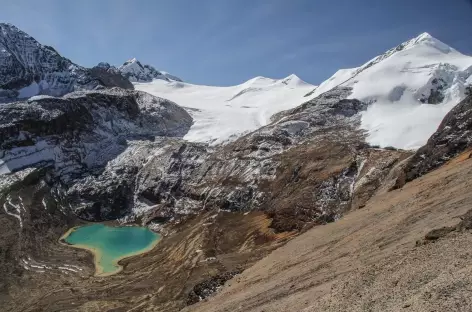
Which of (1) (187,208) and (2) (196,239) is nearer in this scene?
(2) (196,239)

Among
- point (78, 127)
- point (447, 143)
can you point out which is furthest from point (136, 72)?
point (447, 143)

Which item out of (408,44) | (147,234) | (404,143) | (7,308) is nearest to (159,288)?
(7,308)

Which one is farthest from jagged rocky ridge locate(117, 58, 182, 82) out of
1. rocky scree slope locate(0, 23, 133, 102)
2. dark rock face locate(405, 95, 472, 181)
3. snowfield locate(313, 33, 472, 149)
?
dark rock face locate(405, 95, 472, 181)

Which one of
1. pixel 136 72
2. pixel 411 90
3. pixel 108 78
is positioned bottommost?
pixel 411 90

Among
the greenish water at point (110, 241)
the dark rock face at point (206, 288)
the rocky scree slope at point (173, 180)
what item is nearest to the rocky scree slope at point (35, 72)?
the rocky scree slope at point (173, 180)

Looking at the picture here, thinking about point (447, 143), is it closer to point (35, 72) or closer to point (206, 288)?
point (206, 288)

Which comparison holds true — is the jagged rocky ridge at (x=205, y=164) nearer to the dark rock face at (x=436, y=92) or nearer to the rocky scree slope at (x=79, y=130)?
the rocky scree slope at (x=79, y=130)

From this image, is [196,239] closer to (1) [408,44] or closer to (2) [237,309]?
(2) [237,309]

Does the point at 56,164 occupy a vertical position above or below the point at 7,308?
above
